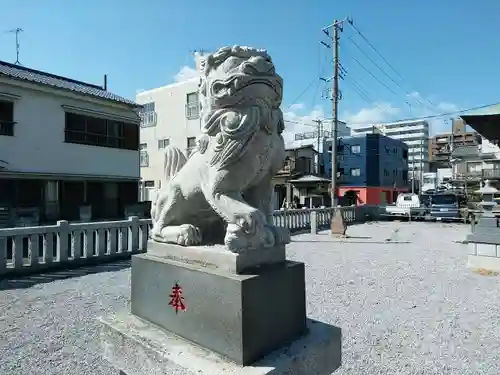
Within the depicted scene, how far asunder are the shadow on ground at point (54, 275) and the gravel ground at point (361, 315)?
0.02 m

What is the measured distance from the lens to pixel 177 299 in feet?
7.02

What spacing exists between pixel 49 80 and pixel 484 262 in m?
15.4

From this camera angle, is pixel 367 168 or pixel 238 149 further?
pixel 367 168

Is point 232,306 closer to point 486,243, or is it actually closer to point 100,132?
point 486,243

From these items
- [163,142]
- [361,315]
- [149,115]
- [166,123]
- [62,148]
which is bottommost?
[361,315]

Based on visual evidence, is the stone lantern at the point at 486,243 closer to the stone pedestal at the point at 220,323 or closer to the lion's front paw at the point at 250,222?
the stone pedestal at the point at 220,323

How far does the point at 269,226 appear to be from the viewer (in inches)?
82.5

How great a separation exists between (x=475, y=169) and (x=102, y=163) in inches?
1115

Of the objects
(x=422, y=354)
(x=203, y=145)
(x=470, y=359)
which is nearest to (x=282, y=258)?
(x=203, y=145)

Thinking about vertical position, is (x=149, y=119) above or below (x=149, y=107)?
below

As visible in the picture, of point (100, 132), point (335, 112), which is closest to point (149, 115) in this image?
point (100, 132)

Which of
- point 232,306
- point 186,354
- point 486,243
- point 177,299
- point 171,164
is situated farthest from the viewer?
point 486,243

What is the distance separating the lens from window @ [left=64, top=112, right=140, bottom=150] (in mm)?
13555

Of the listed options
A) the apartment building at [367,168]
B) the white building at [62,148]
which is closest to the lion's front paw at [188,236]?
the white building at [62,148]
